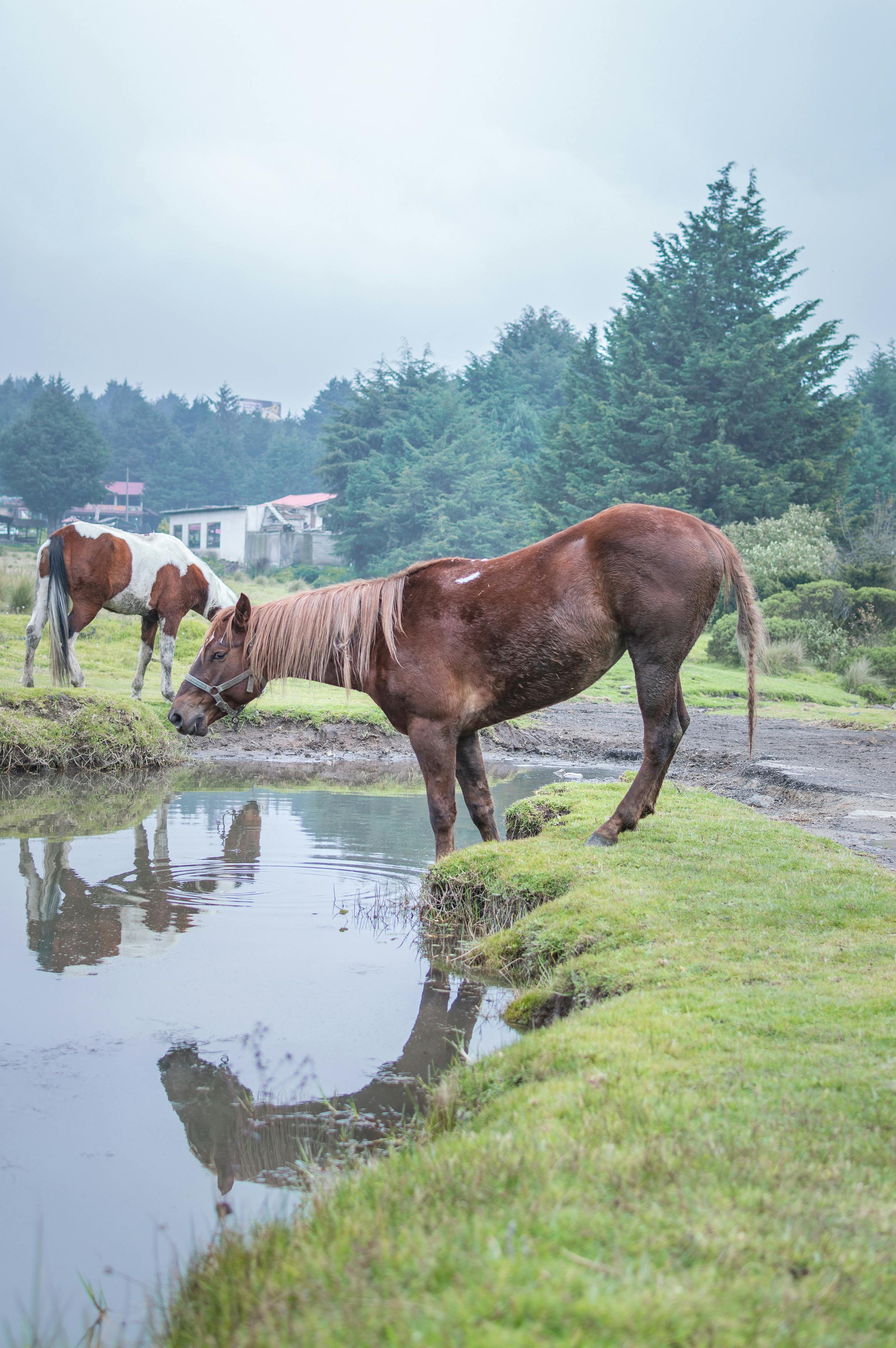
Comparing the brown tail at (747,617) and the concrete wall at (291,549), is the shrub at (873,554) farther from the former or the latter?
the concrete wall at (291,549)

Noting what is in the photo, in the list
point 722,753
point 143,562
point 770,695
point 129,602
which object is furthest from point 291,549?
point 722,753

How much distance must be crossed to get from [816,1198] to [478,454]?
4776 cm

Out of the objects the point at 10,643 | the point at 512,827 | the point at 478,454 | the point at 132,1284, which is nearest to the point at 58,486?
the point at 478,454

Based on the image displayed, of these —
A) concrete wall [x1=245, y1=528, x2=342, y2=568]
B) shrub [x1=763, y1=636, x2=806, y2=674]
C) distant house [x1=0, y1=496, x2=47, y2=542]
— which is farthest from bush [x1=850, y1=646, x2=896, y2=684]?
distant house [x1=0, y1=496, x2=47, y2=542]

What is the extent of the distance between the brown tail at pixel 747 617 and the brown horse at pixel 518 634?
0.01 metres

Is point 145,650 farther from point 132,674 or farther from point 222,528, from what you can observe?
point 222,528

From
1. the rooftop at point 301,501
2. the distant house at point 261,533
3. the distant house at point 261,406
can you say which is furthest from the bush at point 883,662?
the distant house at point 261,406

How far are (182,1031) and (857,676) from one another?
18553mm

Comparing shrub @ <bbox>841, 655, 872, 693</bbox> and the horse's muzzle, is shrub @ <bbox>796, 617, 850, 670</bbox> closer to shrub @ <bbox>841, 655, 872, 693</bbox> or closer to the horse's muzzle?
shrub @ <bbox>841, 655, 872, 693</bbox>

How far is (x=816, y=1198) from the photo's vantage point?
1880mm

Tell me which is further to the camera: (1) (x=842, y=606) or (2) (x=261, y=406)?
(2) (x=261, y=406)

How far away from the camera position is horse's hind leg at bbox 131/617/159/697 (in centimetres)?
1128

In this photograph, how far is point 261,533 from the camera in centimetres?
5475

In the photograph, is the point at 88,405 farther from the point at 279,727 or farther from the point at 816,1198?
the point at 816,1198
